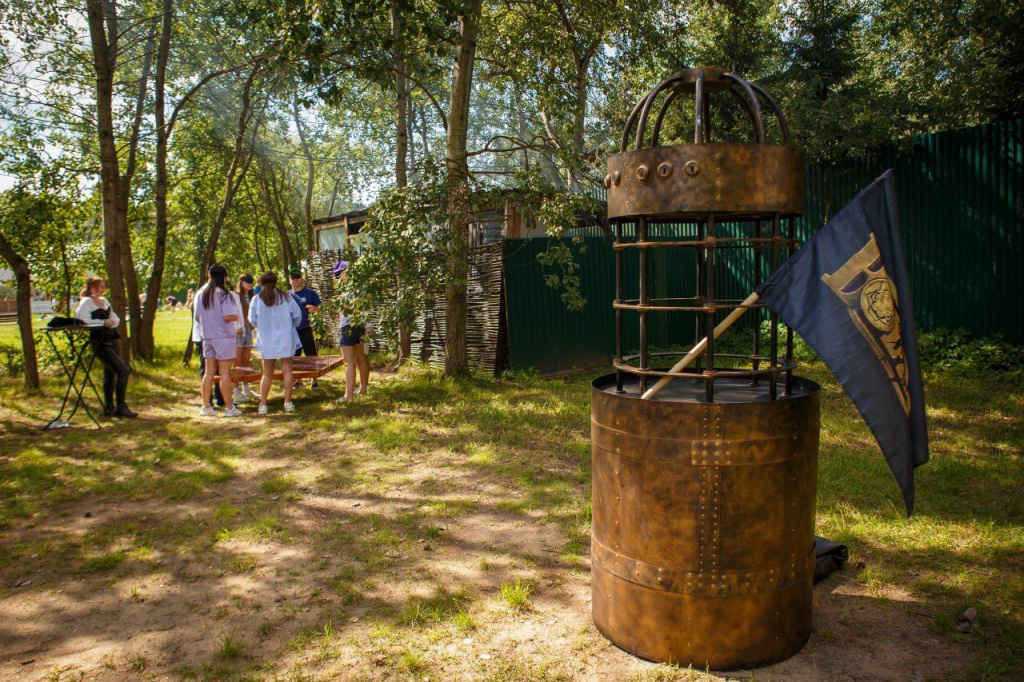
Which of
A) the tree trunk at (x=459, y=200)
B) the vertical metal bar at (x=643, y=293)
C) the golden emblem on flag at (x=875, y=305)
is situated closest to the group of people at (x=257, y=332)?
the tree trunk at (x=459, y=200)

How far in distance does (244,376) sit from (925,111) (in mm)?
12508

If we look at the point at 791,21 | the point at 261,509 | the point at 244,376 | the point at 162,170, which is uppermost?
the point at 791,21

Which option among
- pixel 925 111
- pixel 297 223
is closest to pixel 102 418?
pixel 925 111

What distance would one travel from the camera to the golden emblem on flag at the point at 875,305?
2.91m

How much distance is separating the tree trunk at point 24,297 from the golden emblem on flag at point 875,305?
1113cm

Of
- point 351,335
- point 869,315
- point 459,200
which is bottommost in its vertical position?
point 351,335

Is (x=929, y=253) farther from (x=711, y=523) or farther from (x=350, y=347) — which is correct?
(x=711, y=523)

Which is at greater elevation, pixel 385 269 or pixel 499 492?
pixel 385 269

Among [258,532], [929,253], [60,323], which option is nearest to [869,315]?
[258,532]

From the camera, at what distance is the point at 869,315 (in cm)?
294

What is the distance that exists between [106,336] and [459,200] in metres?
4.90

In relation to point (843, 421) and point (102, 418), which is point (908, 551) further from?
point (102, 418)

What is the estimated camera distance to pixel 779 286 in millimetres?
3127

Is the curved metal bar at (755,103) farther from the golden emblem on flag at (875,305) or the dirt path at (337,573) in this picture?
the dirt path at (337,573)
